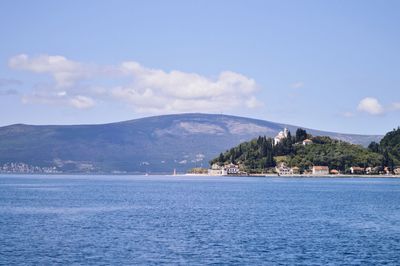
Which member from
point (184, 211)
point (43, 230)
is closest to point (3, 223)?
point (43, 230)

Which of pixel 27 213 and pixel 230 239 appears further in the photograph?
pixel 27 213

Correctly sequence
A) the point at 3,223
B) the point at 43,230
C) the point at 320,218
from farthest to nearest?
the point at 320,218
the point at 3,223
the point at 43,230

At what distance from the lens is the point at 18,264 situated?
134ft

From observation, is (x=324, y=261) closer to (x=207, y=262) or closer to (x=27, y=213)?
(x=207, y=262)

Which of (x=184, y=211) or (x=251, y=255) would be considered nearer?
(x=251, y=255)

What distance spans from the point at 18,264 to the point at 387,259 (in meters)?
23.4

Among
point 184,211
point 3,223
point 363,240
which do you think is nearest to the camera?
point 363,240

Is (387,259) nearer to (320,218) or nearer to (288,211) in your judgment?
(320,218)

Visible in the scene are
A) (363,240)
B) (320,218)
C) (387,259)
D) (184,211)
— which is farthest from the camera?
(184,211)

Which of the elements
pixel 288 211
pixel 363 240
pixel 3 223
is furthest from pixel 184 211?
pixel 363 240

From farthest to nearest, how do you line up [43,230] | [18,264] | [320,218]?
1. [320,218]
2. [43,230]
3. [18,264]

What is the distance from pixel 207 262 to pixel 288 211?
39991 mm

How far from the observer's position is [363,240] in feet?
171

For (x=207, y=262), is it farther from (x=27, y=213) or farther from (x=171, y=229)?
(x=27, y=213)
